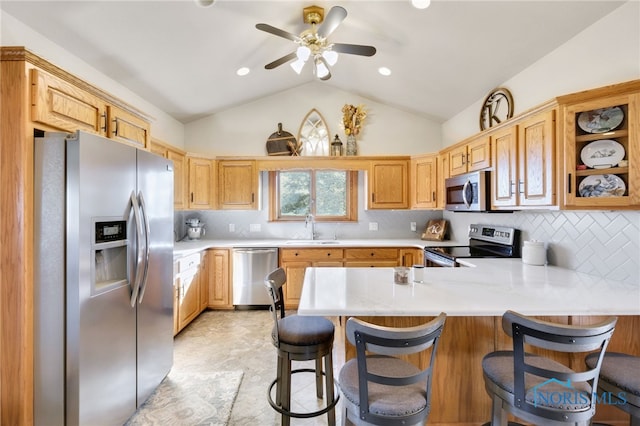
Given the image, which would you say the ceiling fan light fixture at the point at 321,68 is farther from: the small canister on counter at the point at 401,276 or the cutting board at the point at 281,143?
the small canister on counter at the point at 401,276

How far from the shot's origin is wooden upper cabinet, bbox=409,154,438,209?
153 inches

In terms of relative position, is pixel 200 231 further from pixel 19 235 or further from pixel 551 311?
pixel 551 311

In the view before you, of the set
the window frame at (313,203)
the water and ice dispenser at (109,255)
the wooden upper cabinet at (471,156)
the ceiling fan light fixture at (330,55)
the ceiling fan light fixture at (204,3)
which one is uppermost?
the ceiling fan light fixture at (204,3)

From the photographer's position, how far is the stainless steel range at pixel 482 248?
113 inches

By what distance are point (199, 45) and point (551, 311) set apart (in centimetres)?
326

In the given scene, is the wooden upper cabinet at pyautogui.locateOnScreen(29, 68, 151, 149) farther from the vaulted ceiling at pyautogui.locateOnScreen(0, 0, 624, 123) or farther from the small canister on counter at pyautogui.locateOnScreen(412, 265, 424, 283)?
the small canister on counter at pyautogui.locateOnScreen(412, 265, 424, 283)

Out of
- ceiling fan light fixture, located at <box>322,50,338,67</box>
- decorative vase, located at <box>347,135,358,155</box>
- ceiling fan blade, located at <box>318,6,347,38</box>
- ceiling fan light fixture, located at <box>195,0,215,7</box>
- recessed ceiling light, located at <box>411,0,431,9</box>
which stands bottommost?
decorative vase, located at <box>347,135,358,155</box>

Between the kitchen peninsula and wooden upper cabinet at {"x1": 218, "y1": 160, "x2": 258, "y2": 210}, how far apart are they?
2.50m

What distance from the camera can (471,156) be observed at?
9.95 ft

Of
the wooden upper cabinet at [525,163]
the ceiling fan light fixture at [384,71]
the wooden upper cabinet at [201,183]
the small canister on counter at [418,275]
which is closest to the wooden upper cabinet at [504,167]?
the wooden upper cabinet at [525,163]

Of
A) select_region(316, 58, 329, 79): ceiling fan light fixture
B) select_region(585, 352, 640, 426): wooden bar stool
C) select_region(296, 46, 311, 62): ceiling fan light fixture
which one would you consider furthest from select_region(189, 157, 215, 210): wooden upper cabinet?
select_region(585, 352, 640, 426): wooden bar stool

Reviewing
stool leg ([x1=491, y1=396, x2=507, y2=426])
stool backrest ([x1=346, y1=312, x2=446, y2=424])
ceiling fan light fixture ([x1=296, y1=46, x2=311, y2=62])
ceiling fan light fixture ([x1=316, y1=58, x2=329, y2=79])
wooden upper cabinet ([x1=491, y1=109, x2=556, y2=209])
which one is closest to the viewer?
stool backrest ([x1=346, y1=312, x2=446, y2=424])

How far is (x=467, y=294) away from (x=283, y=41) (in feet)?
9.45

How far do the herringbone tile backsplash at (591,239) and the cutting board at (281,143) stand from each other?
2903 millimetres
